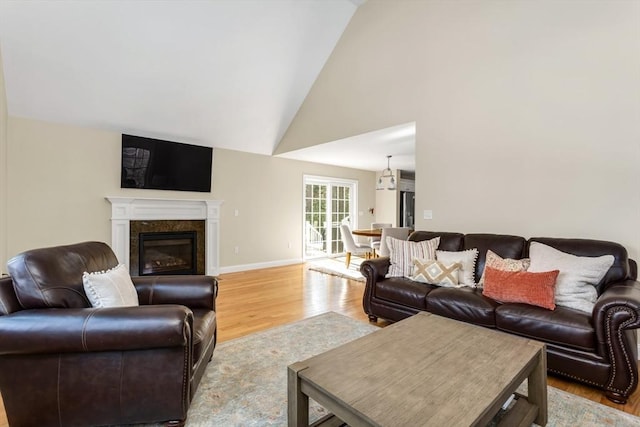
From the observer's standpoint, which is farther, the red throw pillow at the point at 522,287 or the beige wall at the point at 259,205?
the beige wall at the point at 259,205

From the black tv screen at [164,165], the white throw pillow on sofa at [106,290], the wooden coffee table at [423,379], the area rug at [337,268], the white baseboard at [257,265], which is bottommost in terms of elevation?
the area rug at [337,268]

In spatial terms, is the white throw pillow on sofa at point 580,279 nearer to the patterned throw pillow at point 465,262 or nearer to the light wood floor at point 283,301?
the light wood floor at point 283,301

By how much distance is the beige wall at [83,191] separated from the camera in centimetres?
378

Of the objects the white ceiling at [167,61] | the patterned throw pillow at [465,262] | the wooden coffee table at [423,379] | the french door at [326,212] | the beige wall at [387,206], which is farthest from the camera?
the beige wall at [387,206]

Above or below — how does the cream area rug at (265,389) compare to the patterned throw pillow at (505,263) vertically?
below

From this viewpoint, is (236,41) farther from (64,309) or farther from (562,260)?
(562,260)

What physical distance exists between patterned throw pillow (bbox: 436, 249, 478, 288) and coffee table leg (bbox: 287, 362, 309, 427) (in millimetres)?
2081

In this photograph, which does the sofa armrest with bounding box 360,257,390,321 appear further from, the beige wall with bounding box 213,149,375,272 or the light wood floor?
the beige wall with bounding box 213,149,375,272

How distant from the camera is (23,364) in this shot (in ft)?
4.70

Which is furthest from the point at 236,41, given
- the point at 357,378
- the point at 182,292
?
the point at 357,378

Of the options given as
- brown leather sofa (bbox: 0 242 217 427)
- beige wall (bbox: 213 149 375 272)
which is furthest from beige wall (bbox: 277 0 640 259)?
brown leather sofa (bbox: 0 242 217 427)

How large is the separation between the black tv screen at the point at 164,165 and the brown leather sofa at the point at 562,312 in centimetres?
341

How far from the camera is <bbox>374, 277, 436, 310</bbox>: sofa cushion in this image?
9.11ft

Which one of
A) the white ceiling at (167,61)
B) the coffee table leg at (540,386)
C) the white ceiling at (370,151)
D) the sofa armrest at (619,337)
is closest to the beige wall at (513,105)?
the white ceiling at (370,151)
